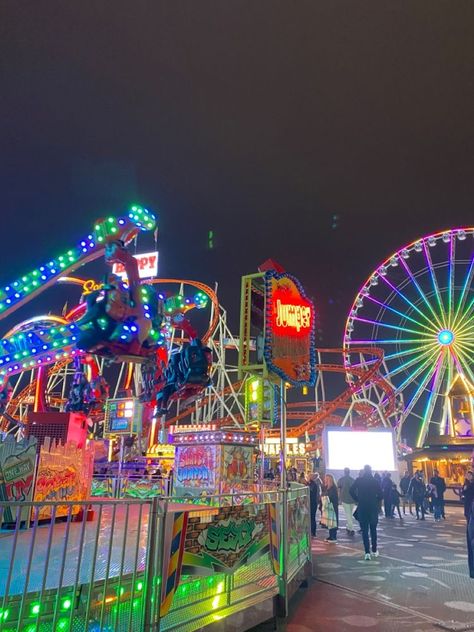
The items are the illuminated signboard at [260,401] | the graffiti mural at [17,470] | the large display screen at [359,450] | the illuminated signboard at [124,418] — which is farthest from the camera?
the illuminated signboard at [124,418]

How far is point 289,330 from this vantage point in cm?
836

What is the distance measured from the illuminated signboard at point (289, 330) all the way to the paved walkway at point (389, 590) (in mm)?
3088

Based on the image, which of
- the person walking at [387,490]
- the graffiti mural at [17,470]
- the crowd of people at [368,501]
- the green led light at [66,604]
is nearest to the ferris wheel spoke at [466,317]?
the crowd of people at [368,501]

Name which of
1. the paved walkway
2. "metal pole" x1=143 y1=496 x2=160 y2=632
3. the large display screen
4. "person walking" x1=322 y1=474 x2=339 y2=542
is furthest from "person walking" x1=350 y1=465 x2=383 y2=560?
the large display screen

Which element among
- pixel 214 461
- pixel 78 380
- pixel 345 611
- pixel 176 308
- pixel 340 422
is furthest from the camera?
pixel 340 422

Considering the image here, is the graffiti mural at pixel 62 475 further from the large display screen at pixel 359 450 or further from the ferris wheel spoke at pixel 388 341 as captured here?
the ferris wheel spoke at pixel 388 341

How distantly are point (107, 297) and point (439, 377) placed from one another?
24.3m

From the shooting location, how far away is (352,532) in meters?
11.8

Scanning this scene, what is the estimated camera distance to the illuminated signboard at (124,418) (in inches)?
793

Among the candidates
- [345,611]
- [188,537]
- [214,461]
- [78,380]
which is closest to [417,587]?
[345,611]

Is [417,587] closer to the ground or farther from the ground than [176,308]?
closer to the ground

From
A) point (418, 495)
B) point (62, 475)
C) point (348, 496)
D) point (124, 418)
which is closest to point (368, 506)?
point (348, 496)

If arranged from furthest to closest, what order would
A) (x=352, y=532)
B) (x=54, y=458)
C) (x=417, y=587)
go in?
(x=352, y=532), (x=54, y=458), (x=417, y=587)

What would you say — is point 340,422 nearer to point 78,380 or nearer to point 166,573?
point 78,380
